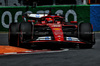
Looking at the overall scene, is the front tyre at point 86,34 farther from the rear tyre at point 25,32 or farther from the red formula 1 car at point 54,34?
the rear tyre at point 25,32

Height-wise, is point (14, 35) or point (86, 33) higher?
point (86, 33)

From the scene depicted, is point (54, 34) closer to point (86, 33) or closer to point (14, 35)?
point (86, 33)

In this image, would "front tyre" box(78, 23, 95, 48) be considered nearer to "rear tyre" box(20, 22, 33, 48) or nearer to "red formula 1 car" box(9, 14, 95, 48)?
"red formula 1 car" box(9, 14, 95, 48)

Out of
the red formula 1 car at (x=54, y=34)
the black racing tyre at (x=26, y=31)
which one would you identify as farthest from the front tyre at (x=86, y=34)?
the black racing tyre at (x=26, y=31)

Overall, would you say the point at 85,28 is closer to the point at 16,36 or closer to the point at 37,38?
the point at 37,38

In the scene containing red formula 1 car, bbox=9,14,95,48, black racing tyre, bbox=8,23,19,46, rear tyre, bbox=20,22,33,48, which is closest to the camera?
red formula 1 car, bbox=9,14,95,48

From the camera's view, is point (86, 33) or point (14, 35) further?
point (14, 35)

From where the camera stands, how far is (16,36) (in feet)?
39.3

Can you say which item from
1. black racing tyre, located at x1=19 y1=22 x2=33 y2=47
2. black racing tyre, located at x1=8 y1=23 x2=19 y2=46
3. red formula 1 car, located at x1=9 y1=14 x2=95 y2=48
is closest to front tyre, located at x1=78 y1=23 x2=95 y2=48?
red formula 1 car, located at x1=9 y1=14 x2=95 y2=48

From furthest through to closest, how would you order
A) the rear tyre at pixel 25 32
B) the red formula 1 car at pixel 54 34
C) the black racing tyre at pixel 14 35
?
1. the black racing tyre at pixel 14 35
2. the rear tyre at pixel 25 32
3. the red formula 1 car at pixel 54 34

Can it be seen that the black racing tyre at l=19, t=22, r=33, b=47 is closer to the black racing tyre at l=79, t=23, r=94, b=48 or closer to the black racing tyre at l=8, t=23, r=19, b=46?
the black racing tyre at l=8, t=23, r=19, b=46

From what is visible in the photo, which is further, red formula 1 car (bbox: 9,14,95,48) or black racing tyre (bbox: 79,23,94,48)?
black racing tyre (bbox: 79,23,94,48)

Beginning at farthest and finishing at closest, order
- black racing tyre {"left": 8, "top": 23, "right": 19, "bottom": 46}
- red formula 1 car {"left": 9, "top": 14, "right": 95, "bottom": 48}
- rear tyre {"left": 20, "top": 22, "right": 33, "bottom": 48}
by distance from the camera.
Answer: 1. black racing tyre {"left": 8, "top": 23, "right": 19, "bottom": 46}
2. rear tyre {"left": 20, "top": 22, "right": 33, "bottom": 48}
3. red formula 1 car {"left": 9, "top": 14, "right": 95, "bottom": 48}

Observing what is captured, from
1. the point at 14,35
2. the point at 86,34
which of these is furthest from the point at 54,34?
the point at 14,35
